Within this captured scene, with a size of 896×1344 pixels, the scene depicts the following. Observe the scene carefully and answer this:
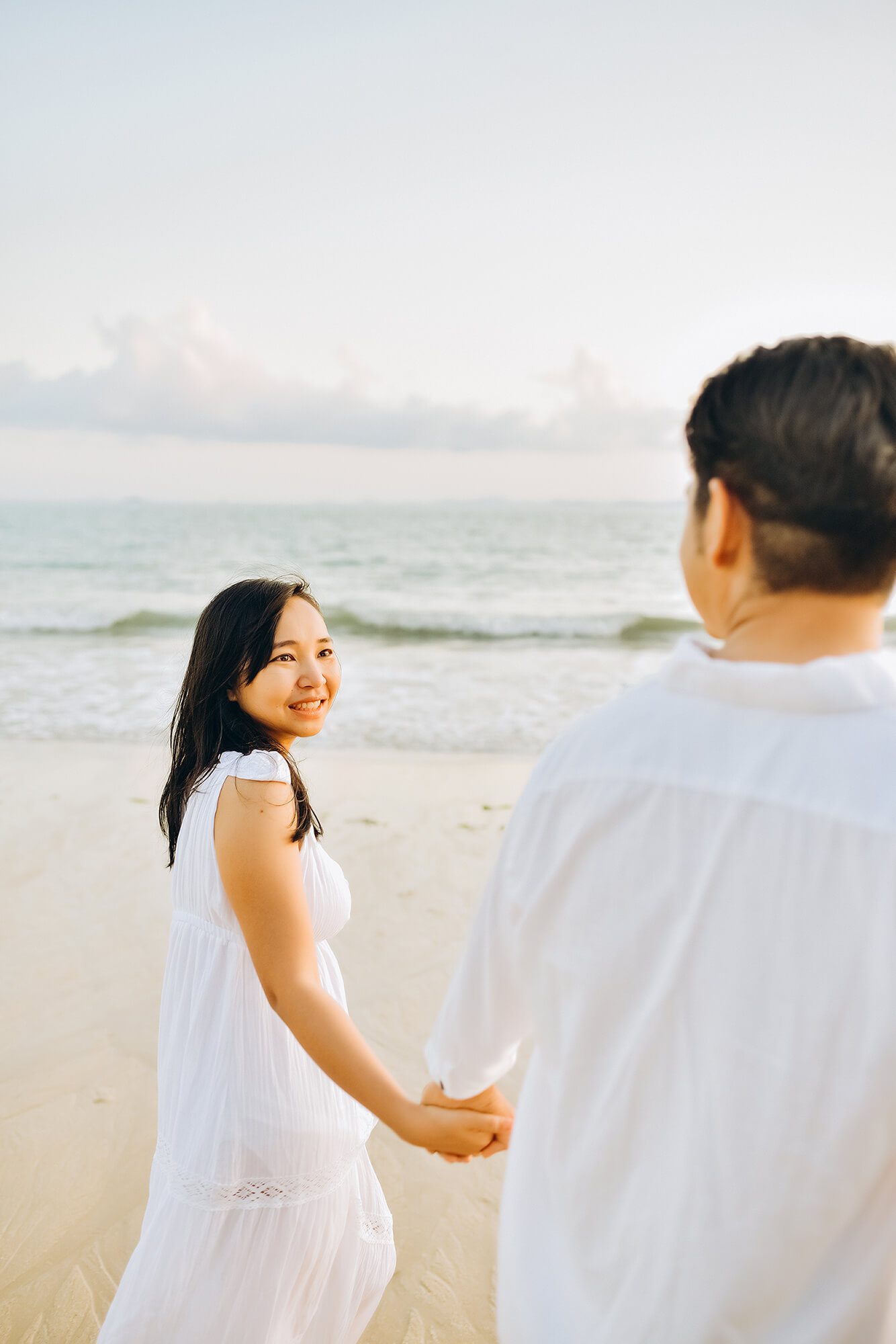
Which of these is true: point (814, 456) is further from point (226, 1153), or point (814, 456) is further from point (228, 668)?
point (226, 1153)

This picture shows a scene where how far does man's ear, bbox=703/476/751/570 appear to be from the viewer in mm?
984

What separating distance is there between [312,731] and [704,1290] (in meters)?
1.34

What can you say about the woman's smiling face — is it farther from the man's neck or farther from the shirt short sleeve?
the man's neck

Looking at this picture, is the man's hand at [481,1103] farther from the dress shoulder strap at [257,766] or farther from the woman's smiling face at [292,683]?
the woman's smiling face at [292,683]

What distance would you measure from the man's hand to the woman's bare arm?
34 millimetres

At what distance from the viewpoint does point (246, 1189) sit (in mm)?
1797

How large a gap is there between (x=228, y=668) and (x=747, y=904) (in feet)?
4.44

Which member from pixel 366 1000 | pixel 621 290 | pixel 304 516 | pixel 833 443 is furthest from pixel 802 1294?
pixel 304 516

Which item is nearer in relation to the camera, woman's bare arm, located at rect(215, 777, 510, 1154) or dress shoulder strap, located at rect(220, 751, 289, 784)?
woman's bare arm, located at rect(215, 777, 510, 1154)

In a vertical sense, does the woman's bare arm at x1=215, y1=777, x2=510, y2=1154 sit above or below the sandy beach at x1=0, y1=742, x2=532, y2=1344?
above

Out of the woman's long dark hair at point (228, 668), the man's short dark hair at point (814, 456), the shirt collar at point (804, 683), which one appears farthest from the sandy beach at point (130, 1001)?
the man's short dark hair at point (814, 456)

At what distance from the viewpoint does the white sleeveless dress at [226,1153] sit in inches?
69.8

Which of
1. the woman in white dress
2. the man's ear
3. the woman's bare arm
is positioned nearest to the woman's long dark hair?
the woman in white dress

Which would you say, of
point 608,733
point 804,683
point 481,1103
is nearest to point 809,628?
point 804,683
